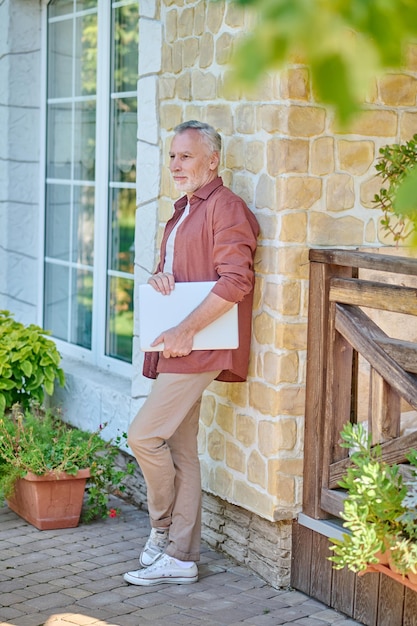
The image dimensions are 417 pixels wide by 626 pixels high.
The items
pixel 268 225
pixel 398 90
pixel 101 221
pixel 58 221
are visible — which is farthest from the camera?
pixel 58 221

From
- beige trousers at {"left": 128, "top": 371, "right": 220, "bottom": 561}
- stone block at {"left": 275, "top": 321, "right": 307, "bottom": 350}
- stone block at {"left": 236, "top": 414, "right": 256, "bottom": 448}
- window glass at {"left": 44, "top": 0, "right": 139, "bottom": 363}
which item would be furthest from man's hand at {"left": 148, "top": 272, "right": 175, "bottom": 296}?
window glass at {"left": 44, "top": 0, "right": 139, "bottom": 363}

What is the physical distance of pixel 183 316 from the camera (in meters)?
3.74

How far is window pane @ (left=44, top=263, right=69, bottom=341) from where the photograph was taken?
6.10 m

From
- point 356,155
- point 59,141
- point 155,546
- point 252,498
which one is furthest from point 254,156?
point 59,141

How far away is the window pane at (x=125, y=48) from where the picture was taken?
518 centimetres

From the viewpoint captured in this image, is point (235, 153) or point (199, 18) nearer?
point (235, 153)

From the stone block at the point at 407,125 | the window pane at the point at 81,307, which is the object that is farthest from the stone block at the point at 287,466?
the window pane at the point at 81,307

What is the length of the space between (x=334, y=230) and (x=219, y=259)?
0.48m

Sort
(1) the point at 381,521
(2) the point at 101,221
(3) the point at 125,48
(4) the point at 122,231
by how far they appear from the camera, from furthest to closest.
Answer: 1. (2) the point at 101,221
2. (4) the point at 122,231
3. (3) the point at 125,48
4. (1) the point at 381,521

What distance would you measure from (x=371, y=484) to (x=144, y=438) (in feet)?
3.47

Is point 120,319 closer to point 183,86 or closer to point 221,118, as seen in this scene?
point 183,86

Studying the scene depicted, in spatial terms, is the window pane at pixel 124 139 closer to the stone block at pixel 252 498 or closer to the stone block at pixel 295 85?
the stone block at pixel 295 85

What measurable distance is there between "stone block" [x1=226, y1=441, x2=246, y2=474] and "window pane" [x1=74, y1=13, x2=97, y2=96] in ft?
8.09

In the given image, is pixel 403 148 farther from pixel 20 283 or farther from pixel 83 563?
pixel 20 283
